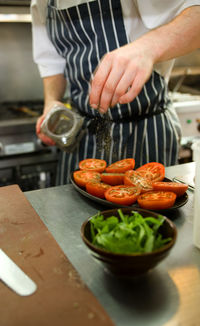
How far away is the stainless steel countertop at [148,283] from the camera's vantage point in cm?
53

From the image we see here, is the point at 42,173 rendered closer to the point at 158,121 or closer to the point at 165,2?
the point at 158,121

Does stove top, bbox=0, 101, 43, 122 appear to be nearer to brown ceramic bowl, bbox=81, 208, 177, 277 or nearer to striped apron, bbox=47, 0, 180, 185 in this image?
striped apron, bbox=47, 0, 180, 185

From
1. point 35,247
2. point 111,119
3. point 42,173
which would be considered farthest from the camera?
point 42,173

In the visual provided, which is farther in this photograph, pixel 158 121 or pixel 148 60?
pixel 158 121

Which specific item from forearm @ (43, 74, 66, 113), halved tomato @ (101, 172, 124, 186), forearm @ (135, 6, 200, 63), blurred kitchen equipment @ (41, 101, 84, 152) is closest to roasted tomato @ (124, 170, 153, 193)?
halved tomato @ (101, 172, 124, 186)

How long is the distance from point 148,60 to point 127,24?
425 mm

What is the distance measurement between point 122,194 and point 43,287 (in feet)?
1.02

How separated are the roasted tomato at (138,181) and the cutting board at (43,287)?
0.23 m

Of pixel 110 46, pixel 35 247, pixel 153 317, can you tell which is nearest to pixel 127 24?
pixel 110 46

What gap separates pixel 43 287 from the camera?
0.59 metres

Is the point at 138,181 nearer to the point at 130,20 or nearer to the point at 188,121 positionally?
the point at 130,20

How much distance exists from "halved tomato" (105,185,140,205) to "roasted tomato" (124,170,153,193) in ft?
0.07

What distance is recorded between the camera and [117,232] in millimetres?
601

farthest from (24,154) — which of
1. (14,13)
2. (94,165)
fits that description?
(94,165)
